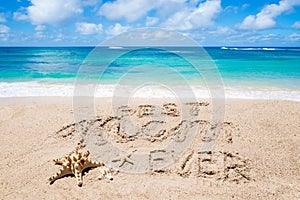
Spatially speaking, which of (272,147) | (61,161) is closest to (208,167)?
(272,147)

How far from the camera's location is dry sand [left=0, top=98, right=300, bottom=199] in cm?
366

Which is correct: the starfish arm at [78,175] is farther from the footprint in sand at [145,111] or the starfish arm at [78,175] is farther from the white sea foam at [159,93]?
the white sea foam at [159,93]

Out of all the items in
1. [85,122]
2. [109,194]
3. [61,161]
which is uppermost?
[85,122]

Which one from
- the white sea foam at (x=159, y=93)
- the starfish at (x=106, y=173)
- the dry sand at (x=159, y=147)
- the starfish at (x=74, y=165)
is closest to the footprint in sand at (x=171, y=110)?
the dry sand at (x=159, y=147)

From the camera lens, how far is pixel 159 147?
4918mm

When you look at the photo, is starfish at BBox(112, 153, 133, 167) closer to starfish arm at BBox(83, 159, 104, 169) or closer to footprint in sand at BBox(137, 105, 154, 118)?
starfish arm at BBox(83, 159, 104, 169)

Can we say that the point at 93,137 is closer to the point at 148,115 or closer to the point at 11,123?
the point at 148,115

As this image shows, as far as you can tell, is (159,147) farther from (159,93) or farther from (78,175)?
(159,93)

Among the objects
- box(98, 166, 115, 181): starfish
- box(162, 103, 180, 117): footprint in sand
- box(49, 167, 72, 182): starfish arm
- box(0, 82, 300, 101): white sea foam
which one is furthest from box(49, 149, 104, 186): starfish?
box(0, 82, 300, 101): white sea foam

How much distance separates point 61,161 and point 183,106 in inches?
153

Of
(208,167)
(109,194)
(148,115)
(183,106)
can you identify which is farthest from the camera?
Result: (183,106)

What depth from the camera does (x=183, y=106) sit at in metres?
7.29

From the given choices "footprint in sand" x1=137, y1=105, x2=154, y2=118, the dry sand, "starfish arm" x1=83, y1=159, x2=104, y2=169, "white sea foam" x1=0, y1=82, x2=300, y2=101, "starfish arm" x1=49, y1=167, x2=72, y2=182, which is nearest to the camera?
the dry sand

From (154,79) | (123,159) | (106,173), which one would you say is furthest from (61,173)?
(154,79)
